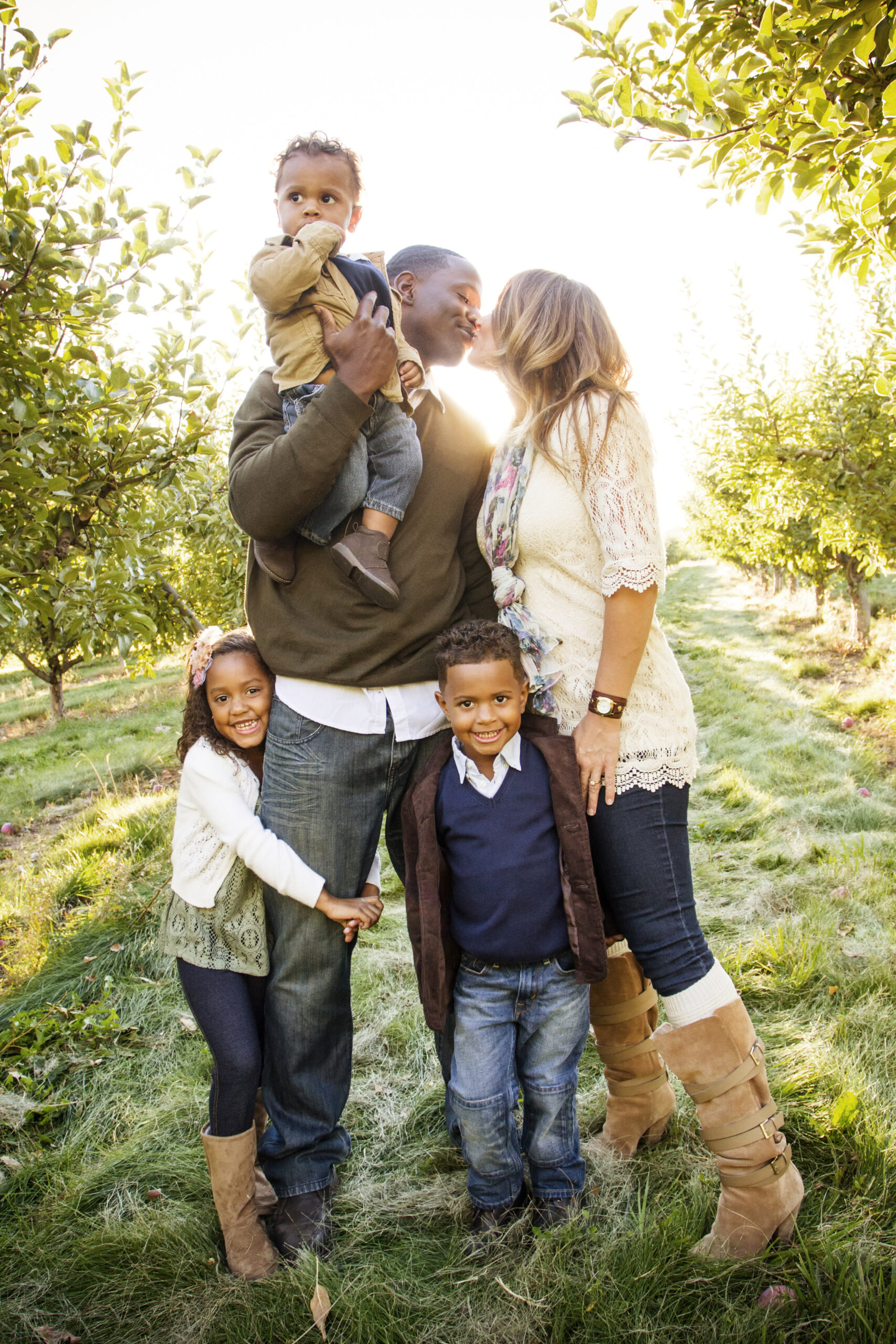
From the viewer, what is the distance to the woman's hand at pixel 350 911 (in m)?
1.95

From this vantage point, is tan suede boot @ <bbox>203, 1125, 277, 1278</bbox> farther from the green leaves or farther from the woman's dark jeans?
the green leaves

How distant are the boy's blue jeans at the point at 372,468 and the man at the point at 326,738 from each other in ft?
0.22

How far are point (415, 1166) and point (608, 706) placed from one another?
4.81 ft

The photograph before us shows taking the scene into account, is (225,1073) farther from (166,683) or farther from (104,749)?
(166,683)

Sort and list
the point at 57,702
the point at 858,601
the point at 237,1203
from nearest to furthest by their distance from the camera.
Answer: the point at 237,1203 < the point at 858,601 < the point at 57,702

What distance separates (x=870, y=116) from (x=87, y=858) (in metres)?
4.91

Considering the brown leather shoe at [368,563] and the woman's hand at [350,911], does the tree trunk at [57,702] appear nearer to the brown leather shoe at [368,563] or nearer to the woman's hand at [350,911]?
the woman's hand at [350,911]

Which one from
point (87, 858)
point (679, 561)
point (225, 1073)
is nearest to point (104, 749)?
point (87, 858)

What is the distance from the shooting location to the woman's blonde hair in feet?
6.07

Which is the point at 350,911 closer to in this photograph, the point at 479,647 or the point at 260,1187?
the point at 479,647

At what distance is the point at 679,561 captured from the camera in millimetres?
44156

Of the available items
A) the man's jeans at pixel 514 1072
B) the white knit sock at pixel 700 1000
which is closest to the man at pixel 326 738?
the man's jeans at pixel 514 1072

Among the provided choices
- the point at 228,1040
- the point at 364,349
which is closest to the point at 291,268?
the point at 364,349

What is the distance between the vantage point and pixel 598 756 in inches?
71.7
